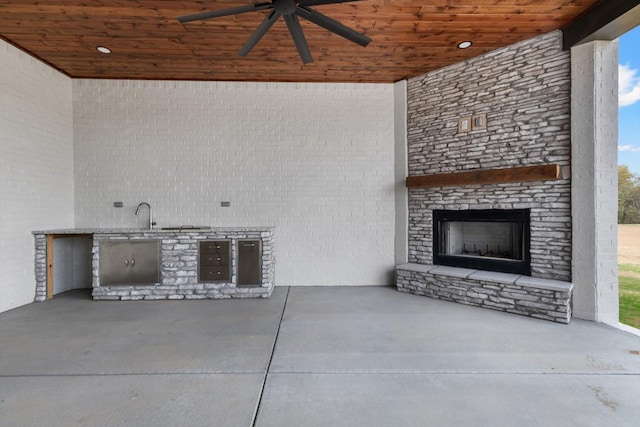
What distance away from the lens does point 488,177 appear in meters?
3.84

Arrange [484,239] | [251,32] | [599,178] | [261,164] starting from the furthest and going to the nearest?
[261,164] < [484,239] < [251,32] < [599,178]

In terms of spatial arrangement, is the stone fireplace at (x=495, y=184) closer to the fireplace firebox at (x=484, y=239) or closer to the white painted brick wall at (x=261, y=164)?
the fireplace firebox at (x=484, y=239)

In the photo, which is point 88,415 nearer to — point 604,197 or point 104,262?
point 104,262

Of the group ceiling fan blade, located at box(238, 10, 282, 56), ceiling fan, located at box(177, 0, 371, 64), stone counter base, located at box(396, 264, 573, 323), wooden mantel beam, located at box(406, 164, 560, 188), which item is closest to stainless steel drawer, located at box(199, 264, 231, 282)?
stone counter base, located at box(396, 264, 573, 323)

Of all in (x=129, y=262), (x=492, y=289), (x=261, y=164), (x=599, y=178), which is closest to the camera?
(x=599, y=178)

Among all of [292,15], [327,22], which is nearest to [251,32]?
[292,15]

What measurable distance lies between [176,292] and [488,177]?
4.47 m

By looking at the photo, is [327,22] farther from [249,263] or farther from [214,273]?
[214,273]

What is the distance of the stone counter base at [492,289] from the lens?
3223mm

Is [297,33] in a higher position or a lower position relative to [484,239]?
higher

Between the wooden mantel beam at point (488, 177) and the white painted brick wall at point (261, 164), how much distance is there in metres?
0.60

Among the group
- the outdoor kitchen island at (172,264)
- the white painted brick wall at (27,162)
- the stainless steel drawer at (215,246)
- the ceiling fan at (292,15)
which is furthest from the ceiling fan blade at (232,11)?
the white painted brick wall at (27,162)

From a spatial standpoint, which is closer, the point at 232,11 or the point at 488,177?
the point at 232,11

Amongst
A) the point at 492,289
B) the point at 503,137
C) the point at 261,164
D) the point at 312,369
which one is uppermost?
the point at 503,137
